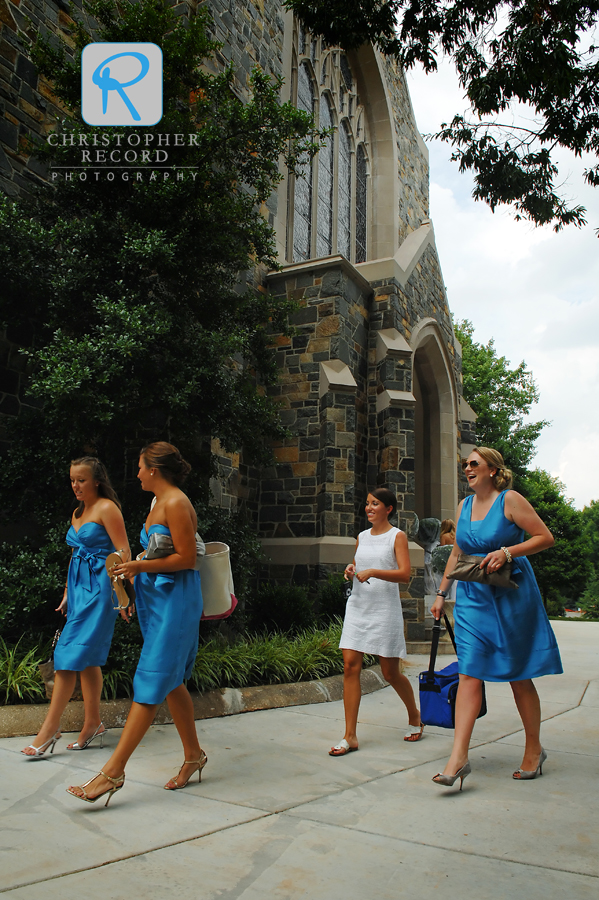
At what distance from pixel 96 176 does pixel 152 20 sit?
174 centimetres

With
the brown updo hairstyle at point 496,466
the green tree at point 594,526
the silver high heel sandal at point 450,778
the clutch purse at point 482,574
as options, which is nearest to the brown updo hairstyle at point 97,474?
the clutch purse at point 482,574

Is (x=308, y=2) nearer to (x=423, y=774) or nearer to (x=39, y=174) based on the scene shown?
(x=39, y=174)

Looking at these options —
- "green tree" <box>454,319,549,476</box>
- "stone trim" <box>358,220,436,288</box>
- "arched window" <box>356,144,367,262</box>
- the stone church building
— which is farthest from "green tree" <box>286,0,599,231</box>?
"green tree" <box>454,319,549,476</box>

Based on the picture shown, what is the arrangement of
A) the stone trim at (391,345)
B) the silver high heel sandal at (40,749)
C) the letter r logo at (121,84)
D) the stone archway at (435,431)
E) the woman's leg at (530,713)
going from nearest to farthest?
the woman's leg at (530,713)
the silver high heel sandal at (40,749)
the letter r logo at (121,84)
the stone trim at (391,345)
the stone archway at (435,431)

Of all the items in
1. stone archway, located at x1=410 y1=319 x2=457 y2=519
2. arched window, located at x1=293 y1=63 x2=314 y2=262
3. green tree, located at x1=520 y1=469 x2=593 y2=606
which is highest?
arched window, located at x1=293 y1=63 x2=314 y2=262

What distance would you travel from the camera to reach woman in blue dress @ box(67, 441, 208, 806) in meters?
3.26

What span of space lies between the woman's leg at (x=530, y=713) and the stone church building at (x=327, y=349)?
18.3 feet

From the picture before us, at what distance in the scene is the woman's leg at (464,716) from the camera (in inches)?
140

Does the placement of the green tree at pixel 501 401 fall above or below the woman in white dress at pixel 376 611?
above

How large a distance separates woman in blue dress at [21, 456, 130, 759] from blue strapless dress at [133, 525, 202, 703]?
27.7 inches

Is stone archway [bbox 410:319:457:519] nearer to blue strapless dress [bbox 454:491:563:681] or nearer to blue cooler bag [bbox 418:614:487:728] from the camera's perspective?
blue cooler bag [bbox 418:614:487:728]

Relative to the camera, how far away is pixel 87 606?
424 cm

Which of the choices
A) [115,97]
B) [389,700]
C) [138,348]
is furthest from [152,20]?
[389,700]

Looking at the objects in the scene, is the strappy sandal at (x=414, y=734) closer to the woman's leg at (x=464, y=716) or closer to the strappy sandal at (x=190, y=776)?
the woman's leg at (x=464, y=716)
